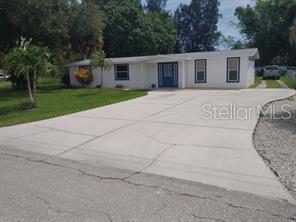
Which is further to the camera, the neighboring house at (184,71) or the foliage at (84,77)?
the foliage at (84,77)

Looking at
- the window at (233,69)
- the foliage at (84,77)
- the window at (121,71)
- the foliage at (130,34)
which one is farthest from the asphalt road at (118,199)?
the foliage at (130,34)

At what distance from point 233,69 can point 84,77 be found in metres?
11.9

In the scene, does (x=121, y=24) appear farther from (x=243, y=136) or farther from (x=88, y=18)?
(x=243, y=136)

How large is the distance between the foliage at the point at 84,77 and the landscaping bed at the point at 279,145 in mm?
17795

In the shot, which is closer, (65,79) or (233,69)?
(233,69)

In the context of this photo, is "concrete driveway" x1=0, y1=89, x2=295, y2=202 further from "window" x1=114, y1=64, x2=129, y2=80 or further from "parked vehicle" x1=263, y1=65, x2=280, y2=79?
"parked vehicle" x1=263, y1=65, x2=280, y2=79

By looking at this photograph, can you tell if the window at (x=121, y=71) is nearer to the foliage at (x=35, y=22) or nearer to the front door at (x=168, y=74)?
the front door at (x=168, y=74)

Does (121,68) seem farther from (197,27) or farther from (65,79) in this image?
(197,27)

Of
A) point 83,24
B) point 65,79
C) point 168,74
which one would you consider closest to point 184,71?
point 168,74

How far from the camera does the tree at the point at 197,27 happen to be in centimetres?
5503

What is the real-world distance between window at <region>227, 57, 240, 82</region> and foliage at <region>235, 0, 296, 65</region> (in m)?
23.8

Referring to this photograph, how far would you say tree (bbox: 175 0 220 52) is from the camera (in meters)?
55.0

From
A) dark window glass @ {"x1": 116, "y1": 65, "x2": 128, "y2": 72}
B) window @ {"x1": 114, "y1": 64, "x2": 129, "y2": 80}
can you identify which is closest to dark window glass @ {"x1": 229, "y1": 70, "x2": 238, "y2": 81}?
window @ {"x1": 114, "y1": 64, "x2": 129, "y2": 80}

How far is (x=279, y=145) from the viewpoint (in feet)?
20.6
